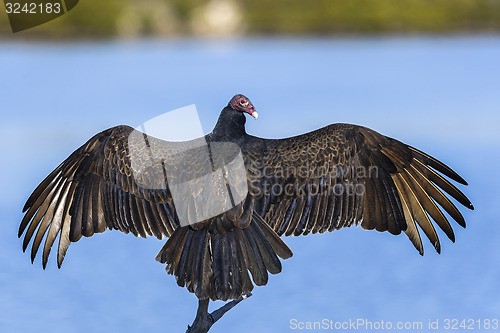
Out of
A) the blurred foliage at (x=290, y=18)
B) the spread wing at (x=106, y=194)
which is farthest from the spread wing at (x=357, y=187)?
the blurred foliage at (x=290, y=18)

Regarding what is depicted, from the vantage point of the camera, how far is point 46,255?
485cm

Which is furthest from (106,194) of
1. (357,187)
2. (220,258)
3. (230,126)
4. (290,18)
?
(290,18)

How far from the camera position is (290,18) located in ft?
73.7

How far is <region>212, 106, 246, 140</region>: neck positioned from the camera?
4.54 meters

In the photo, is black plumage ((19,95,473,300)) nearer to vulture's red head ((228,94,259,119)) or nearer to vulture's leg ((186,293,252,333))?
vulture's red head ((228,94,259,119))

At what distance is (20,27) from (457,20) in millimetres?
12424

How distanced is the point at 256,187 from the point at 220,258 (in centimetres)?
A: 52

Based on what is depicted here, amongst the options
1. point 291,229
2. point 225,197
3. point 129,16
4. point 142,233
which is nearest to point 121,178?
point 142,233

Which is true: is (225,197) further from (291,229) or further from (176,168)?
(291,229)

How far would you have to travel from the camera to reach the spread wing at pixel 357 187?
466cm

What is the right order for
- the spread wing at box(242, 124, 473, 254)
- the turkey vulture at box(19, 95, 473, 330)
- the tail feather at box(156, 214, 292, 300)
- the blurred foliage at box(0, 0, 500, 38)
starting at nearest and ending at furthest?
the tail feather at box(156, 214, 292, 300) → the turkey vulture at box(19, 95, 473, 330) → the spread wing at box(242, 124, 473, 254) → the blurred foliage at box(0, 0, 500, 38)

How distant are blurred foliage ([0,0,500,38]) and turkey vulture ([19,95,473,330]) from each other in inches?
692

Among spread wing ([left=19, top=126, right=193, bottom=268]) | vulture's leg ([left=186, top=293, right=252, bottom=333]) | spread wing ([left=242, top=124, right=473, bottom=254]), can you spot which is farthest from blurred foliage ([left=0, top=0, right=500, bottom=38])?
vulture's leg ([left=186, top=293, right=252, bottom=333])

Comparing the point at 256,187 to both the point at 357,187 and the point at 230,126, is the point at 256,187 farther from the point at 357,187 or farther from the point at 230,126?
the point at 357,187
